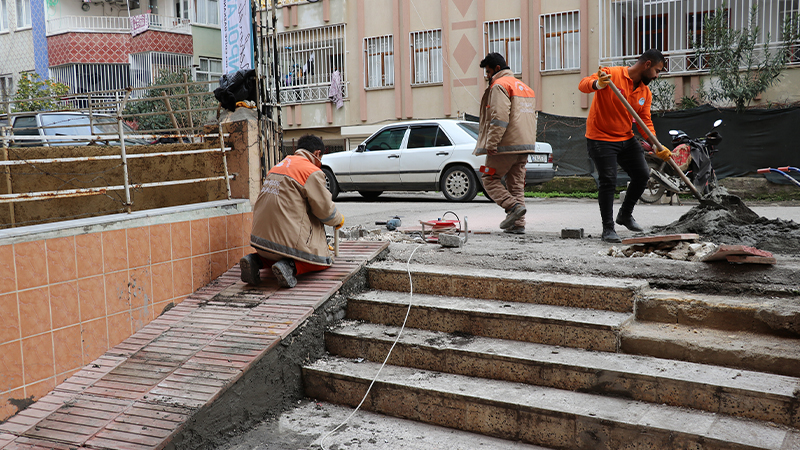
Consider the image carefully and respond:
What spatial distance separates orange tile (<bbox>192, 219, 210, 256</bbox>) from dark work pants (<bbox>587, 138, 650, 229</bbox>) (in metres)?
3.59

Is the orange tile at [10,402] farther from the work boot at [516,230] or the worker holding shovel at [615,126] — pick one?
the worker holding shovel at [615,126]

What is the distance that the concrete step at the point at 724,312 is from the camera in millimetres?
3559

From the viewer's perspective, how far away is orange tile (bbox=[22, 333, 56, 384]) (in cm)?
385

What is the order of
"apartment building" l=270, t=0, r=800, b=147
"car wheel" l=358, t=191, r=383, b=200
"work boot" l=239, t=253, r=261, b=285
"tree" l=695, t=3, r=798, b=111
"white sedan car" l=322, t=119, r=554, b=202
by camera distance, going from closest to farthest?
"work boot" l=239, t=253, r=261, b=285 < "white sedan car" l=322, t=119, r=554, b=202 < "tree" l=695, t=3, r=798, b=111 < "car wheel" l=358, t=191, r=383, b=200 < "apartment building" l=270, t=0, r=800, b=147

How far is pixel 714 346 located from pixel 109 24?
2930 centimetres

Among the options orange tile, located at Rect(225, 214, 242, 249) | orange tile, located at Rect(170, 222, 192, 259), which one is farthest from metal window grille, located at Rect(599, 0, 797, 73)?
orange tile, located at Rect(170, 222, 192, 259)

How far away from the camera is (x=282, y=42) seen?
73.8 feet

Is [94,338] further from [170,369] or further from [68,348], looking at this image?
[170,369]

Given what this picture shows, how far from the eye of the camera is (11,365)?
148 inches

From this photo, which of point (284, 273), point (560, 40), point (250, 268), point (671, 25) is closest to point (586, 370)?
point (284, 273)

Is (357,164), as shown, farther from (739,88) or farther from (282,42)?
(282,42)

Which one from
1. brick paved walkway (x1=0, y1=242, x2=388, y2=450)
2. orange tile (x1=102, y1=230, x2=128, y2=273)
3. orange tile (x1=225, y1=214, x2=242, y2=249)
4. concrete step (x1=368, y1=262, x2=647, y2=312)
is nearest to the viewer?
brick paved walkway (x1=0, y1=242, x2=388, y2=450)

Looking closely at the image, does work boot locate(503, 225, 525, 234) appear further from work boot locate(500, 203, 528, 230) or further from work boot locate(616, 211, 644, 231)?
work boot locate(616, 211, 644, 231)

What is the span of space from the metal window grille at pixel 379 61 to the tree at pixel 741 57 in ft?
30.2
